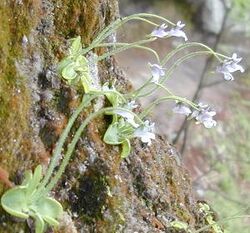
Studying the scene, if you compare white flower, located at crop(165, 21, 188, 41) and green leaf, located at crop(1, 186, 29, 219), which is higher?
white flower, located at crop(165, 21, 188, 41)

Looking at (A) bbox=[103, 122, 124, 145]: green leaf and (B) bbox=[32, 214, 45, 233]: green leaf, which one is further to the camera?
(A) bbox=[103, 122, 124, 145]: green leaf

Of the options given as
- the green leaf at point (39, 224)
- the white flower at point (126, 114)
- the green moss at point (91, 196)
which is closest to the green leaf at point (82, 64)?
the white flower at point (126, 114)

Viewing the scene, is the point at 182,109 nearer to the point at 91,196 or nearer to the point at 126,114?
the point at 126,114

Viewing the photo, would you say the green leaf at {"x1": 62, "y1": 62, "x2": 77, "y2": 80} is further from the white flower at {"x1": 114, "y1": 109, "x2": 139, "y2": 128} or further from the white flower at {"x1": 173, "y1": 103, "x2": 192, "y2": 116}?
the white flower at {"x1": 173, "y1": 103, "x2": 192, "y2": 116}

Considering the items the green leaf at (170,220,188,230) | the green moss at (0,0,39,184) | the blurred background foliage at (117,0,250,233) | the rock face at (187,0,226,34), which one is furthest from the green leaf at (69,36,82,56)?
the rock face at (187,0,226,34)


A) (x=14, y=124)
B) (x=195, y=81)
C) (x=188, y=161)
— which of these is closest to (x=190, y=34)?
(x=195, y=81)

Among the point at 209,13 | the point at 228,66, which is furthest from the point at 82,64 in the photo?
the point at 209,13
